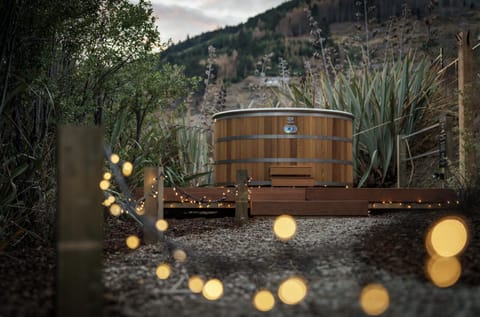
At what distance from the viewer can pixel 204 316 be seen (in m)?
2.32

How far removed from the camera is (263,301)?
2635 mm

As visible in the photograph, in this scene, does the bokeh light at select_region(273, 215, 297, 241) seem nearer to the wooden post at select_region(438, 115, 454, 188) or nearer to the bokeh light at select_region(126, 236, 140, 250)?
the bokeh light at select_region(126, 236, 140, 250)

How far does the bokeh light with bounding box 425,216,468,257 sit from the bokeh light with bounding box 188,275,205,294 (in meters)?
1.46

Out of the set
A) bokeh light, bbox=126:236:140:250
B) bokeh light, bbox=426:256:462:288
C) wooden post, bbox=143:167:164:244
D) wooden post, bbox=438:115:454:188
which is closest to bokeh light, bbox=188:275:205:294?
bokeh light, bbox=426:256:462:288

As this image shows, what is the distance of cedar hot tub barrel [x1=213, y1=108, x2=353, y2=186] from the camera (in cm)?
723

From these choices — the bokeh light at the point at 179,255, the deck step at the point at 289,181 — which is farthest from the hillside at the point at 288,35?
the bokeh light at the point at 179,255

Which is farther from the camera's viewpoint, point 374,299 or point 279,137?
point 279,137

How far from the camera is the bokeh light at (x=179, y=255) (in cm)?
366

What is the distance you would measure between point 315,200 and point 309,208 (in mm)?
243

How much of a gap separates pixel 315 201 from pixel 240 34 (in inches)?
1002

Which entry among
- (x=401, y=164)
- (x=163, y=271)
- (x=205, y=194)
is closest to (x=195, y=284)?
(x=163, y=271)

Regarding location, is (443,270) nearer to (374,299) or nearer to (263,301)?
(374,299)

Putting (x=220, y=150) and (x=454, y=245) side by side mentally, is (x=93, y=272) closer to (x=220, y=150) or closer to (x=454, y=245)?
(x=454, y=245)

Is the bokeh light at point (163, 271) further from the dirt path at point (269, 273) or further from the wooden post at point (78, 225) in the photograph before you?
the wooden post at point (78, 225)
